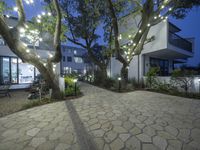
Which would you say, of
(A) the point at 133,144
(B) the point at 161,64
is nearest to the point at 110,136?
(A) the point at 133,144

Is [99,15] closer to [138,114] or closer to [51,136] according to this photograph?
[138,114]

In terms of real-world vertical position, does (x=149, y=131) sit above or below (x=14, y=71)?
below

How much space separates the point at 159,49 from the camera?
9.87m

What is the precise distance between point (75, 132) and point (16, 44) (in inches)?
159

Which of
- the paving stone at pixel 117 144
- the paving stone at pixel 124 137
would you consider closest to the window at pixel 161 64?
the paving stone at pixel 124 137

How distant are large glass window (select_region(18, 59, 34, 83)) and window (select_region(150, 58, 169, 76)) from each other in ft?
41.1

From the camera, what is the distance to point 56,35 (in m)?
6.16

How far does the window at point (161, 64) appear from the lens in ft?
43.2

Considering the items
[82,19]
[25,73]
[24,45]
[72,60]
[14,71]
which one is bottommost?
[25,73]

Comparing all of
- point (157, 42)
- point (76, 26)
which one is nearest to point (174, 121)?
point (157, 42)

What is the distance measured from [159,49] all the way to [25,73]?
12.4m

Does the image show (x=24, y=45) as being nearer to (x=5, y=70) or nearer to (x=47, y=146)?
(x=47, y=146)

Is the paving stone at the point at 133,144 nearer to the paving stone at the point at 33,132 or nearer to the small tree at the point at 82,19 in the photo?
the paving stone at the point at 33,132

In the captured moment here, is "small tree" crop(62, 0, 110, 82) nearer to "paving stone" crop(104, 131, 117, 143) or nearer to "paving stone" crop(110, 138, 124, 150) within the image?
"paving stone" crop(104, 131, 117, 143)
